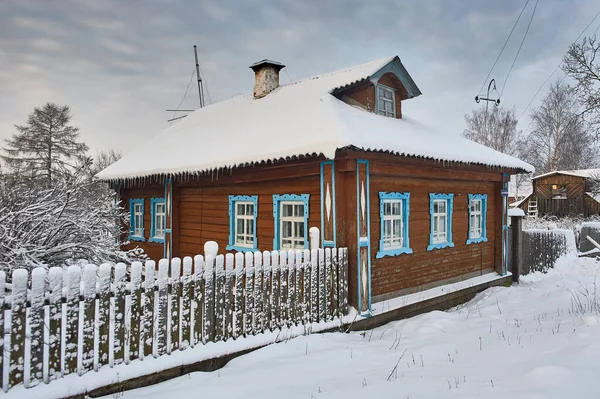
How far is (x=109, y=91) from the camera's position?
17.1 metres

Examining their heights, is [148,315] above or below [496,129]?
below

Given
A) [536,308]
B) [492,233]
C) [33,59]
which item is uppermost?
[33,59]

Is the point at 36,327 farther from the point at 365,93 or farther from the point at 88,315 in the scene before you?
the point at 365,93

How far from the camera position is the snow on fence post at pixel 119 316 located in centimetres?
407

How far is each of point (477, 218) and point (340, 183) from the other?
555cm

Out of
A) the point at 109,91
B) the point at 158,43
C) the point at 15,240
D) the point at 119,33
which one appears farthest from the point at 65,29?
the point at 15,240

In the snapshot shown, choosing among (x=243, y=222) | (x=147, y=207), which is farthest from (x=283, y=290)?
(x=147, y=207)

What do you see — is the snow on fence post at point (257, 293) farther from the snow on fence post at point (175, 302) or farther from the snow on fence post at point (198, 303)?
the snow on fence post at point (175, 302)

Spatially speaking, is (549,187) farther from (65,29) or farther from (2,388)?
(2,388)

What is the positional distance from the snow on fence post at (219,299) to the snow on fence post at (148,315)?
31.4 inches

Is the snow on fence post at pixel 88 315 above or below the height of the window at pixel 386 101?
below

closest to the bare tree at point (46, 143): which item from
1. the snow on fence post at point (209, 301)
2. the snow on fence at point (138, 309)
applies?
the snow on fence at point (138, 309)

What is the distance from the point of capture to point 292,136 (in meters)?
7.46

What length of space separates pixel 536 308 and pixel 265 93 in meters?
8.91
